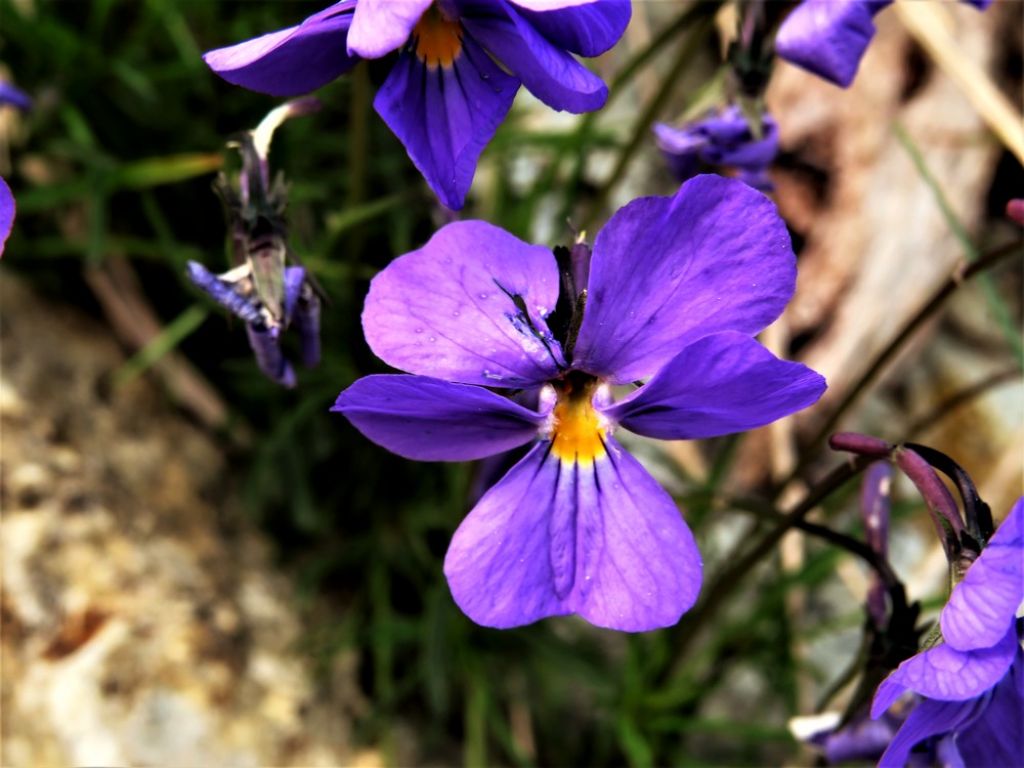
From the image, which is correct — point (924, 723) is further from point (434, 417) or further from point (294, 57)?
point (294, 57)

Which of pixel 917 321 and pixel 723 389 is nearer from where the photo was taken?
pixel 723 389

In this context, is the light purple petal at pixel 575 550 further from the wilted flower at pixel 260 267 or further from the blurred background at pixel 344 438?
the blurred background at pixel 344 438

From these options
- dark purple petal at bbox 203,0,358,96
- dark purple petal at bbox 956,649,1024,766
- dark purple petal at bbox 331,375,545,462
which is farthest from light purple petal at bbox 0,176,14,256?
dark purple petal at bbox 956,649,1024,766

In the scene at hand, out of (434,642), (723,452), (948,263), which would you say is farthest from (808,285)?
(434,642)

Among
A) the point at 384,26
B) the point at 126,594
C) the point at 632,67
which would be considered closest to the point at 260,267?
the point at 384,26

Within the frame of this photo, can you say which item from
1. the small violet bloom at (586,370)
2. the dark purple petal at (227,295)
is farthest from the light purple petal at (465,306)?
the dark purple petal at (227,295)

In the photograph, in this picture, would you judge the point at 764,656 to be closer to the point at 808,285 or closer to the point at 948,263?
the point at 808,285
